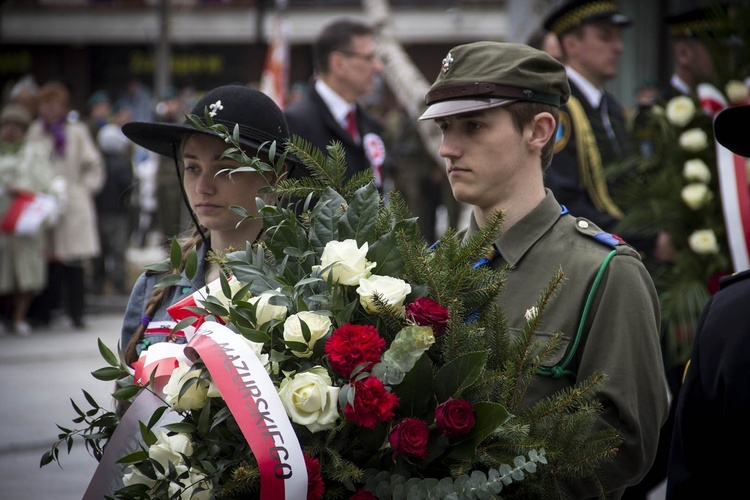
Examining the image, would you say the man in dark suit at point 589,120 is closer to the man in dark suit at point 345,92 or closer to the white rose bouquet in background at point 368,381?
the man in dark suit at point 345,92

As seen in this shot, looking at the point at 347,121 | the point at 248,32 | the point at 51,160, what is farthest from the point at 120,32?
the point at 347,121

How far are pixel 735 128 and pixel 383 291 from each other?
0.85 metres

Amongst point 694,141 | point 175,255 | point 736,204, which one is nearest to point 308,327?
point 175,255

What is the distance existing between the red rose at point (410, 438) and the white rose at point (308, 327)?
0.24m

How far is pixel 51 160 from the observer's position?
1191 centimetres

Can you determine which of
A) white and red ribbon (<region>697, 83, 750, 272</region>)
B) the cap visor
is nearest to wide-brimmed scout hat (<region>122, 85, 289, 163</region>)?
the cap visor

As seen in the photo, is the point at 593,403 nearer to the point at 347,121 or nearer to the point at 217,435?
the point at 217,435

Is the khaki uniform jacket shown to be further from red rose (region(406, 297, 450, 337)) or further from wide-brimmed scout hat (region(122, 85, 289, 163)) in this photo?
wide-brimmed scout hat (region(122, 85, 289, 163))

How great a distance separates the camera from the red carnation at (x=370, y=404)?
1956 mm

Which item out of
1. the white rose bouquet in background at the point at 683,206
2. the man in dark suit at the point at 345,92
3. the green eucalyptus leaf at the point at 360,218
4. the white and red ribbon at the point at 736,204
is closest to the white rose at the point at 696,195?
the white rose bouquet in background at the point at 683,206

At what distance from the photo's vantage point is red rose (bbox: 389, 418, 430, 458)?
197cm

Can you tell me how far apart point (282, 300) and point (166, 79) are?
16982 millimetres

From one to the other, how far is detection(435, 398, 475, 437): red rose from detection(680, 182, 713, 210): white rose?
3678 millimetres

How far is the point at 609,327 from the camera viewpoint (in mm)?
2467
